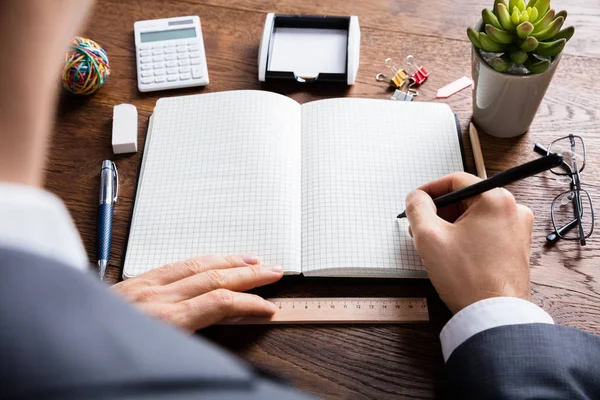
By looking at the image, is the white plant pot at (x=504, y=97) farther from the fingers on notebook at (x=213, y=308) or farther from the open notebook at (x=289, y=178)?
the fingers on notebook at (x=213, y=308)

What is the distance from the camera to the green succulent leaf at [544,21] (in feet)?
3.06

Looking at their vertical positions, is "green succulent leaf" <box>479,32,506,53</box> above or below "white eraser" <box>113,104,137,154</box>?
above

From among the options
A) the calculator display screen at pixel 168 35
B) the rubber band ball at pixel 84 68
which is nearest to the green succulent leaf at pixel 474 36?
the calculator display screen at pixel 168 35

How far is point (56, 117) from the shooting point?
1.13 metres

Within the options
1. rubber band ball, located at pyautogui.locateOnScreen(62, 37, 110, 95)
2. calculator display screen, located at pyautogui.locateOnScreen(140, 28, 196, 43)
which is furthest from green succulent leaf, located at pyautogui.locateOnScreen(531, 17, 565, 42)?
rubber band ball, located at pyautogui.locateOnScreen(62, 37, 110, 95)

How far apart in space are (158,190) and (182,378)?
29.1 inches

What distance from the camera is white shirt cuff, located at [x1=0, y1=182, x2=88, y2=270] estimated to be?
0.33m

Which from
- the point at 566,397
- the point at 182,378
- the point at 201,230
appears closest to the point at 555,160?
the point at 566,397

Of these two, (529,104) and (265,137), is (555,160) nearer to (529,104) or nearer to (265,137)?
(529,104)

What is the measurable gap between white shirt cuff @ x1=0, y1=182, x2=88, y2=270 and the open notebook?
564 mm

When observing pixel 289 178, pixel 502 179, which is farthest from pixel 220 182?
pixel 502 179

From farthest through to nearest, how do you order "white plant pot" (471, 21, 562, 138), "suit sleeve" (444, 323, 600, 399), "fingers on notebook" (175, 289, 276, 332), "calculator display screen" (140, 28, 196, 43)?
1. "calculator display screen" (140, 28, 196, 43)
2. "white plant pot" (471, 21, 562, 138)
3. "fingers on notebook" (175, 289, 276, 332)
4. "suit sleeve" (444, 323, 600, 399)

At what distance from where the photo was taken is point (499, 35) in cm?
94

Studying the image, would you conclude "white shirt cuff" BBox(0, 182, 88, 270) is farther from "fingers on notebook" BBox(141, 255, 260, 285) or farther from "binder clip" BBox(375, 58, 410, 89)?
"binder clip" BBox(375, 58, 410, 89)
